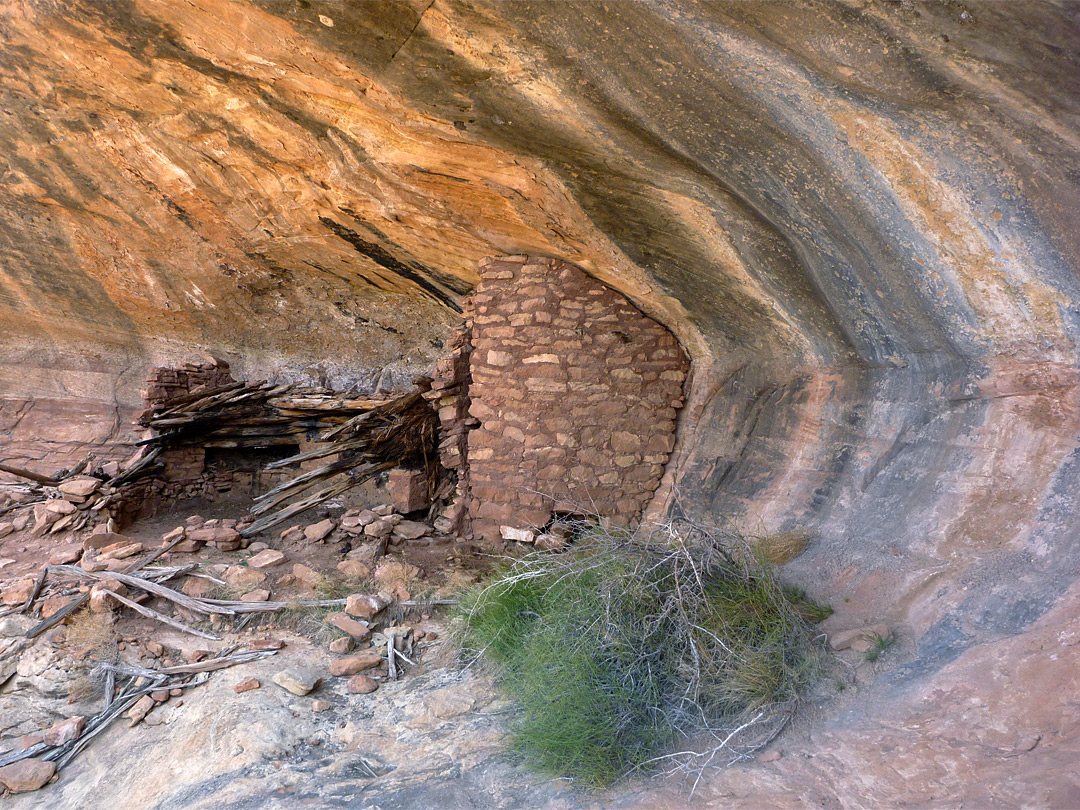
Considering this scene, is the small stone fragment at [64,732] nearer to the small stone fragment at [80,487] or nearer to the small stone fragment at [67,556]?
the small stone fragment at [67,556]

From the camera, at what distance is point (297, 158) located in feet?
14.1

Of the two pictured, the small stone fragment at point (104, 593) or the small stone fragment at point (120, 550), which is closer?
the small stone fragment at point (104, 593)

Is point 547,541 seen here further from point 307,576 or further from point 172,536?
point 172,536

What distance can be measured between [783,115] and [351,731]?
2.82m

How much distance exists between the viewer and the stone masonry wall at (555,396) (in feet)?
14.7

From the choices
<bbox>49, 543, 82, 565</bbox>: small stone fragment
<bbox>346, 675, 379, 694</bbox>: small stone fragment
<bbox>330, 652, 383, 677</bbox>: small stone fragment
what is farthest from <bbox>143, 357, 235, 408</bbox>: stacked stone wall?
<bbox>346, 675, 379, 694</bbox>: small stone fragment

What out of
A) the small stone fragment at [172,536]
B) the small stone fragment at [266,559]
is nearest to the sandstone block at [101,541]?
the small stone fragment at [172,536]

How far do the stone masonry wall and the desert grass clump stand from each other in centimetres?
145

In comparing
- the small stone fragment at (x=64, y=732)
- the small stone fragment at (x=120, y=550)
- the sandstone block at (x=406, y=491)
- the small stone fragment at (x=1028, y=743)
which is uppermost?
the small stone fragment at (x=1028, y=743)

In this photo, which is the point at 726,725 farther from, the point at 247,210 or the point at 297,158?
the point at 247,210

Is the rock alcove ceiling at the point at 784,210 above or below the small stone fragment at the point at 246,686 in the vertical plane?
above

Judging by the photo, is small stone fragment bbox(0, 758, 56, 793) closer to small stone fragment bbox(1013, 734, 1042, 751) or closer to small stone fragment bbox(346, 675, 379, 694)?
small stone fragment bbox(346, 675, 379, 694)

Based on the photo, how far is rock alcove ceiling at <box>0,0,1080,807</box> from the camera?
2.02m

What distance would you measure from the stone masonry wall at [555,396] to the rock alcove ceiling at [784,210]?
0.65 feet
